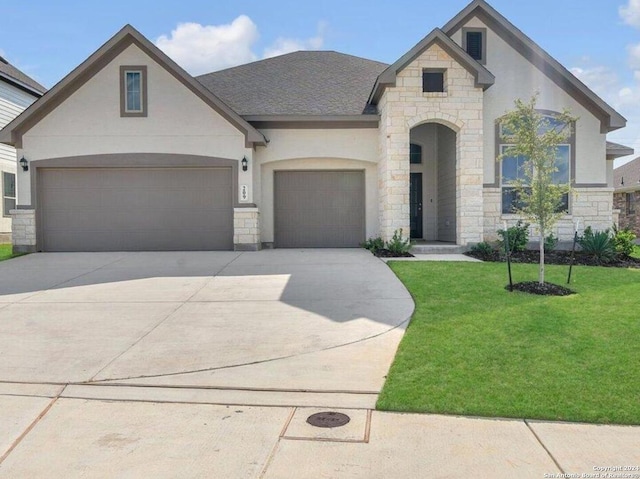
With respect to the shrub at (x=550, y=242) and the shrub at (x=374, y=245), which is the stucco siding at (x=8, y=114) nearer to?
the shrub at (x=374, y=245)

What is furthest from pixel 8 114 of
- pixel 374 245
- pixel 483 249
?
pixel 483 249

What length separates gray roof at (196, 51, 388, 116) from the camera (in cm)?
1508

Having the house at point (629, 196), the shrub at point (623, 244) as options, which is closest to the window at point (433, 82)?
the shrub at point (623, 244)

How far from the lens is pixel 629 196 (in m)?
25.7

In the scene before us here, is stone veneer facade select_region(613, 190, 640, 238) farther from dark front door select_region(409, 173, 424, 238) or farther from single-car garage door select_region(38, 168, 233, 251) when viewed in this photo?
single-car garage door select_region(38, 168, 233, 251)

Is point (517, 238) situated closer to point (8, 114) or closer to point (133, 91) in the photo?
point (133, 91)

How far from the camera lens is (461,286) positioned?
8523mm

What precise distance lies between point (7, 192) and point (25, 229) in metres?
6.73

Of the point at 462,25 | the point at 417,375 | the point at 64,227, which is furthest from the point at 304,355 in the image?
the point at 462,25

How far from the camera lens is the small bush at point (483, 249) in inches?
505

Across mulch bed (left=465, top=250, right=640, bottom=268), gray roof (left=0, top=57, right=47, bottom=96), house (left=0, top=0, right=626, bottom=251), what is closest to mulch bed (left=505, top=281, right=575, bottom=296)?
mulch bed (left=465, top=250, right=640, bottom=268)

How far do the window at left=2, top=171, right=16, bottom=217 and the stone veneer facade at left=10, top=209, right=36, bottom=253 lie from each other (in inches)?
228

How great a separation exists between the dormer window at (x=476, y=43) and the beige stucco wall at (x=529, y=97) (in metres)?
0.12

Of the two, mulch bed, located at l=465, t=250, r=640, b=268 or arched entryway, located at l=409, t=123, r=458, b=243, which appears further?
arched entryway, located at l=409, t=123, r=458, b=243
